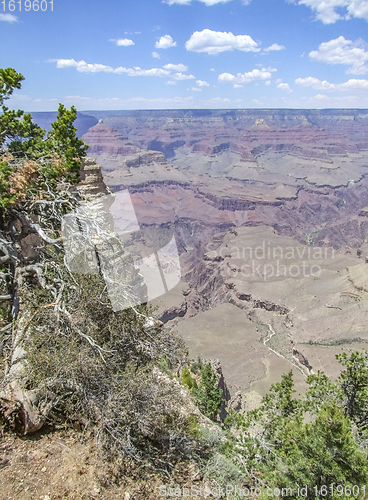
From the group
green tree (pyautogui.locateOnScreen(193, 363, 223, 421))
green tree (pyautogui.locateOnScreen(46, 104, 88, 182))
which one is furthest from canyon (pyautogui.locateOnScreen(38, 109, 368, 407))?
green tree (pyautogui.locateOnScreen(46, 104, 88, 182))

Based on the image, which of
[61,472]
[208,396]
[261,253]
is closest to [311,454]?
[61,472]

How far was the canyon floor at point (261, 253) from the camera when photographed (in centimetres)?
3278

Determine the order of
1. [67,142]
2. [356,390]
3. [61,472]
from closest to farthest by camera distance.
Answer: [61,472] → [67,142] → [356,390]

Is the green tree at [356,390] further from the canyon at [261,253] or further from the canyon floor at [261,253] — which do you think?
the canyon at [261,253]

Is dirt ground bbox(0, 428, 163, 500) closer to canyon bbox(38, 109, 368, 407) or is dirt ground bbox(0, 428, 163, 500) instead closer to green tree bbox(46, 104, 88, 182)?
green tree bbox(46, 104, 88, 182)

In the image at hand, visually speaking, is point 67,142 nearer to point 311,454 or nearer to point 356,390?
point 311,454

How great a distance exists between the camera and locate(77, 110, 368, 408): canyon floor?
3278 centimetres

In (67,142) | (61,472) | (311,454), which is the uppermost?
(67,142)

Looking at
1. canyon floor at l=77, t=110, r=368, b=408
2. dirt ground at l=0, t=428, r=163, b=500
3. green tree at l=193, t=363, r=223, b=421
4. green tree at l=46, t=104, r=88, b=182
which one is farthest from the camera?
canyon floor at l=77, t=110, r=368, b=408

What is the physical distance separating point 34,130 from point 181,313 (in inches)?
1523

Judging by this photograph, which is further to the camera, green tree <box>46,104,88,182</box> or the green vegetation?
green tree <box>46,104,88,182</box>

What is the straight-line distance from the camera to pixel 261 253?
61.1 m

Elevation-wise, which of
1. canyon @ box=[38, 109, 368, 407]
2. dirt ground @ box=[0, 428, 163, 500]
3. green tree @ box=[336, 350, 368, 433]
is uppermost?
dirt ground @ box=[0, 428, 163, 500]

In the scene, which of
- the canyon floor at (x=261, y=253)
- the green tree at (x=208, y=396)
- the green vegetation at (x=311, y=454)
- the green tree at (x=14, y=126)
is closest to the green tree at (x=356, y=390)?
the green vegetation at (x=311, y=454)
